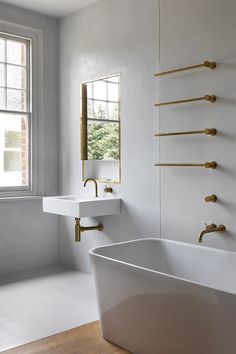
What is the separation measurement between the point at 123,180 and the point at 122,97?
2.68ft

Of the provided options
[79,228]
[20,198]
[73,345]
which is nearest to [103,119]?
[79,228]

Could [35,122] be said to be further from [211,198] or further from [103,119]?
[211,198]

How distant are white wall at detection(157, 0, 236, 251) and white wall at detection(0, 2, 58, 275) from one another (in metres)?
1.62

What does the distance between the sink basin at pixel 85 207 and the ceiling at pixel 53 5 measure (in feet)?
6.84

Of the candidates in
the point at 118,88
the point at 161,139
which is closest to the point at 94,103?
the point at 118,88

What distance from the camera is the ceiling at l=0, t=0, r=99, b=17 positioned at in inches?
170

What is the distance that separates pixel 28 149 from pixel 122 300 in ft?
8.22

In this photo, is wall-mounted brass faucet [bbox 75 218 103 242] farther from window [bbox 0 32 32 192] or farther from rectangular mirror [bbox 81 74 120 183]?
window [bbox 0 32 32 192]

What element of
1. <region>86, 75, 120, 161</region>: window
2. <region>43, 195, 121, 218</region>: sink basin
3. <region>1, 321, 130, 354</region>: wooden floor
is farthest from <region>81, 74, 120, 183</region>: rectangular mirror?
<region>1, 321, 130, 354</region>: wooden floor

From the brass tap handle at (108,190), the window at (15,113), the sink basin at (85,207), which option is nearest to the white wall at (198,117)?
the sink basin at (85,207)

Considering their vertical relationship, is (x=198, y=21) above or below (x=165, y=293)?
above

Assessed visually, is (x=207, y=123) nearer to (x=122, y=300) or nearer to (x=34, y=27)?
(x=122, y=300)

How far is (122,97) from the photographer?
4020 mm

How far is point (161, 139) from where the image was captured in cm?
364
